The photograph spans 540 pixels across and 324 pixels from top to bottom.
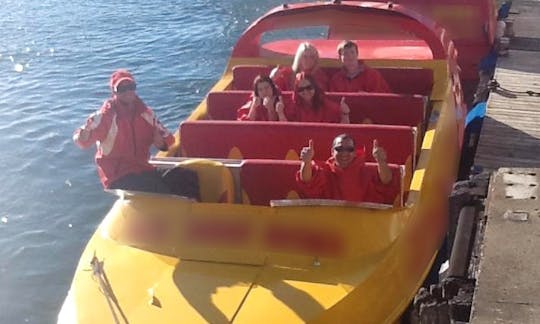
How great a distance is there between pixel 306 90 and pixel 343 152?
3.80 feet

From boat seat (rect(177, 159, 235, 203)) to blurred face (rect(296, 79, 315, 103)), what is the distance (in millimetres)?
1084

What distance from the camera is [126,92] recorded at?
5.55 m

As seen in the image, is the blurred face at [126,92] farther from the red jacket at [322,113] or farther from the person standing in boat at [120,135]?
the red jacket at [322,113]

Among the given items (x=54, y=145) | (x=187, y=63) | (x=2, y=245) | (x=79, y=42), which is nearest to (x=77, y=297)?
(x=2, y=245)

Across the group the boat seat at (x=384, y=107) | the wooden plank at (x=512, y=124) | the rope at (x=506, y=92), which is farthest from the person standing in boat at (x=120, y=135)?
the rope at (x=506, y=92)

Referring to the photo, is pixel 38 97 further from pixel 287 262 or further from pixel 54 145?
pixel 287 262

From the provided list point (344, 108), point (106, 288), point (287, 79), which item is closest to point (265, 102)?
point (344, 108)

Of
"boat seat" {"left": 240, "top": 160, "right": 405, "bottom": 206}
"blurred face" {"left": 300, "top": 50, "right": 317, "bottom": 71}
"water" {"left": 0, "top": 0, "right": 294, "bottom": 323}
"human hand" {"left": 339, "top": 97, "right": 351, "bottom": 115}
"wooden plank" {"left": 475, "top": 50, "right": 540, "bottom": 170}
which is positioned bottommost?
"water" {"left": 0, "top": 0, "right": 294, "bottom": 323}

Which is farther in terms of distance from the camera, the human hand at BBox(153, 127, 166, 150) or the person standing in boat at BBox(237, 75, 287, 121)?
the person standing in boat at BBox(237, 75, 287, 121)

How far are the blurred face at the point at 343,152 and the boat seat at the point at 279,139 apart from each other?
64 centimetres

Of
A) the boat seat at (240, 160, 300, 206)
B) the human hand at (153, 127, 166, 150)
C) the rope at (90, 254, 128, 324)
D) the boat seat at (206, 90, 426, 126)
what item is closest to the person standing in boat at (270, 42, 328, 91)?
the boat seat at (206, 90, 426, 126)

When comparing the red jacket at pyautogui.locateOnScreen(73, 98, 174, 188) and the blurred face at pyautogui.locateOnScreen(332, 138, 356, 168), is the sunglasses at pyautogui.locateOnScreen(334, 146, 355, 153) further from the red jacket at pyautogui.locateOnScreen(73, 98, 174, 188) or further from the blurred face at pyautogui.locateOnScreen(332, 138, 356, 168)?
the red jacket at pyautogui.locateOnScreen(73, 98, 174, 188)

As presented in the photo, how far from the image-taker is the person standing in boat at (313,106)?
6.14m

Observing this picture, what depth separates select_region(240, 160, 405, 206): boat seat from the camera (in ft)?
17.4
